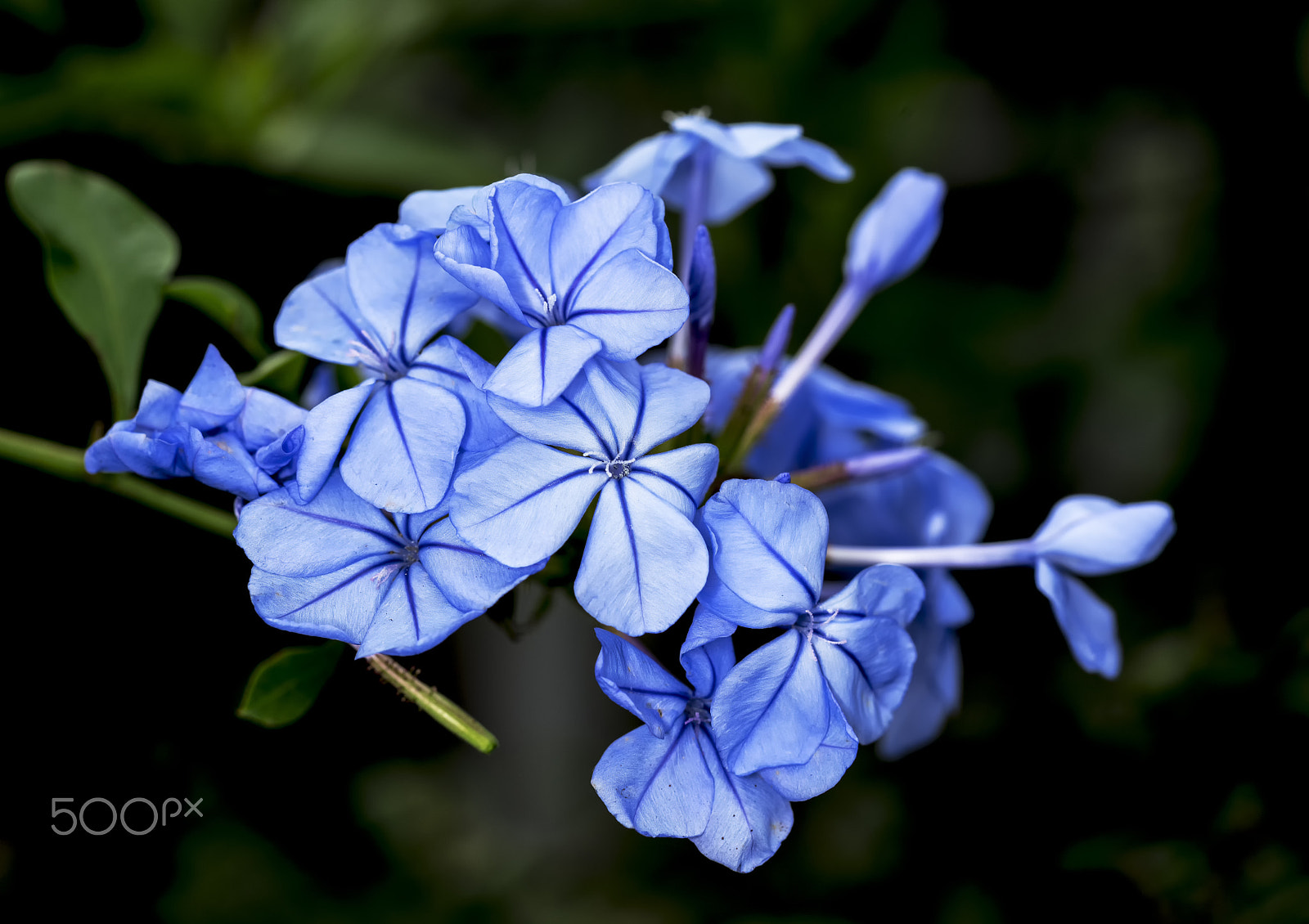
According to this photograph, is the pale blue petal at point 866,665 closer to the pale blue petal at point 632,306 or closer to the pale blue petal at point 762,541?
the pale blue petal at point 762,541

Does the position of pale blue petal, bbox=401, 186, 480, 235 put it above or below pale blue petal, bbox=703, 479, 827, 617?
above

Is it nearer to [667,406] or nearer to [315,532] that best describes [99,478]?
[315,532]

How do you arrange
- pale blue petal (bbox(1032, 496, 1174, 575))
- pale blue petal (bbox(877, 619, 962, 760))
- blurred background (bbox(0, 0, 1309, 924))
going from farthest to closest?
blurred background (bbox(0, 0, 1309, 924))
pale blue petal (bbox(877, 619, 962, 760))
pale blue petal (bbox(1032, 496, 1174, 575))

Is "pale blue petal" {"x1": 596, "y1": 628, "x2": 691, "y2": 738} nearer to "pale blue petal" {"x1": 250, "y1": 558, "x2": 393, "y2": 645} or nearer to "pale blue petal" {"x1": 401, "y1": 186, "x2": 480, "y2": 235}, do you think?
"pale blue petal" {"x1": 250, "y1": 558, "x2": 393, "y2": 645}

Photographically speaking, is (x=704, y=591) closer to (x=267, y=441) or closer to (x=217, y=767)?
(x=267, y=441)

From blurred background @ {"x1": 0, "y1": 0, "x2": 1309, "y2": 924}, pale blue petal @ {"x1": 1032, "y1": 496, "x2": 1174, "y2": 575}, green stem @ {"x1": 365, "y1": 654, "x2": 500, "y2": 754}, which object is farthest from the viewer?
blurred background @ {"x1": 0, "y1": 0, "x2": 1309, "y2": 924}

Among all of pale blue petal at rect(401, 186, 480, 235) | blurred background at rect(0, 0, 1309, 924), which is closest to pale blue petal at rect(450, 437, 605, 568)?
pale blue petal at rect(401, 186, 480, 235)

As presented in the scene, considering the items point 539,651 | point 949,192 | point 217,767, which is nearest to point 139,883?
Answer: point 217,767
